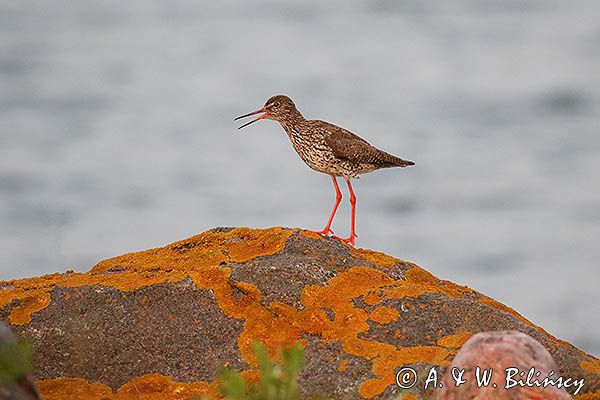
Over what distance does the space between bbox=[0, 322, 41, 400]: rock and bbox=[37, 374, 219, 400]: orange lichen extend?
96.3 inches

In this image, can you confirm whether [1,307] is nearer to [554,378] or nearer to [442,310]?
[442,310]

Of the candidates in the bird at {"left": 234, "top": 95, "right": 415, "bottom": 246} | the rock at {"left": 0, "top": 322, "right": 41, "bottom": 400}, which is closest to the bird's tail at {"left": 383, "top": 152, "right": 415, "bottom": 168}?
the bird at {"left": 234, "top": 95, "right": 415, "bottom": 246}

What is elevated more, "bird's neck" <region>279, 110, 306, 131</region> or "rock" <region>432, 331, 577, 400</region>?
"bird's neck" <region>279, 110, 306, 131</region>

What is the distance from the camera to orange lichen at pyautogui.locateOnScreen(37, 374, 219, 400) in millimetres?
6945

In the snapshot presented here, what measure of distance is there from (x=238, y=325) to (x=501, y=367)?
2.69 metres

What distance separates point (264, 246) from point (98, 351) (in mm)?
2036

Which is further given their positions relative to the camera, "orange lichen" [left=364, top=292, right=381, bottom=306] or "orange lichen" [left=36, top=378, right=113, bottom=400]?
"orange lichen" [left=364, top=292, right=381, bottom=306]

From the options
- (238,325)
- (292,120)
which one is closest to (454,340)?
(238,325)

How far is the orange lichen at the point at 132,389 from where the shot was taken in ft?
22.8

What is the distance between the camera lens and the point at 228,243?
8.84 metres

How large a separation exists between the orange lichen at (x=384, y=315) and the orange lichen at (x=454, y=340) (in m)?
0.44

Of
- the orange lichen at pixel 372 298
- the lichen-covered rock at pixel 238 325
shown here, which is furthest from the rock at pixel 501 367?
the orange lichen at pixel 372 298

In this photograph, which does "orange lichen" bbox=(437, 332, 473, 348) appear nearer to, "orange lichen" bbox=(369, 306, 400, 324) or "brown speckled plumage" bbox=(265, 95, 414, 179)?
"orange lichen" bbox=(369, 306, 400, 324)

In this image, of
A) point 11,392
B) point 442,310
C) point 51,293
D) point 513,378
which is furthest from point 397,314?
point 11,392
